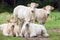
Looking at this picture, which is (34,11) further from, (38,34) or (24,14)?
(38,34)

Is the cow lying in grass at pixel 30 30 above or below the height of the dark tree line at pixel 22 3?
below

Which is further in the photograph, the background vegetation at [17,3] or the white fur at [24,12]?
the background vegetation at [17,3]

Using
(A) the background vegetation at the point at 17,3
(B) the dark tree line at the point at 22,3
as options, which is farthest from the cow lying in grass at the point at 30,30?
(B) the dark tree line at the point at 22,3

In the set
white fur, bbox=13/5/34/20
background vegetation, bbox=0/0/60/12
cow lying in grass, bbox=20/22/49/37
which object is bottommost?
cow lying in grass, bbox=20/22/49/37

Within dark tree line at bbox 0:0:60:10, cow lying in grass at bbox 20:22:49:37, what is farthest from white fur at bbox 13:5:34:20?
dark tree line at bbox 0:0:60:10

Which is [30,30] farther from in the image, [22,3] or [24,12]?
[22,3]

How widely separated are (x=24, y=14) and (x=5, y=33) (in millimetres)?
4198

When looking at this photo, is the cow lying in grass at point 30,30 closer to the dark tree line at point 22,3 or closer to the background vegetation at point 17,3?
the background vegetation at point 17,3

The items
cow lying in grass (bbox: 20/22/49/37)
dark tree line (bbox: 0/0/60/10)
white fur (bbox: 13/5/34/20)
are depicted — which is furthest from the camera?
dark tree line (bbox: 0/0/60/10)

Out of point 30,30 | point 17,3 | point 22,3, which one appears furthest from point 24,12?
point 22,3

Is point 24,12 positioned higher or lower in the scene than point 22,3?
lower

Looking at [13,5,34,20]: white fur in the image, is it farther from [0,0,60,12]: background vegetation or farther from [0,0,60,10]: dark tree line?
[0,0,60,10]: dark tree line

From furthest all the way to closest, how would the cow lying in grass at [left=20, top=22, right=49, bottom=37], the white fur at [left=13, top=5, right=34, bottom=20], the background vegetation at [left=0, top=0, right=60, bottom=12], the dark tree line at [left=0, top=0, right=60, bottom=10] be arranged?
the dark tree line at [left=0, top=0, right=60, bottom=10]
the background vegetation at [left=0, top=0, right=60, bottom=12]
the white fur at [left=13, top=5, right=34, bottom=20]
the cow lying in grass at [left=20, top=22, right=49, bottom=37]

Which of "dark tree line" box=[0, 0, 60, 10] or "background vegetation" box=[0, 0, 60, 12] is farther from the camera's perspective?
"dark tree line" box=[0, 0, 60, 10]
